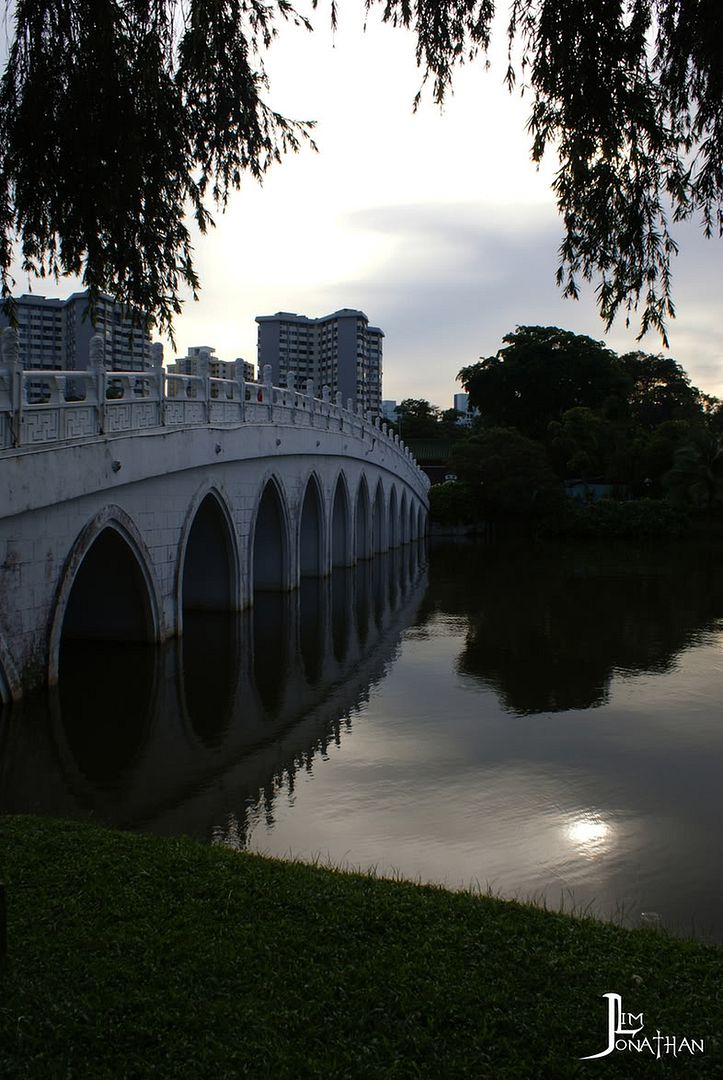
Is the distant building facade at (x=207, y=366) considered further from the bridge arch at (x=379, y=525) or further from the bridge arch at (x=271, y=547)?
the bridge arch at (x=379, y=525)

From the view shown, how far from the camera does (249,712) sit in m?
10.5

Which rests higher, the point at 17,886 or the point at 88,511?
the point at 88,511

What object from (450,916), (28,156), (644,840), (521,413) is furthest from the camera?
(521,413)

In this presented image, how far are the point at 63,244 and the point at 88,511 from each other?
217 inches

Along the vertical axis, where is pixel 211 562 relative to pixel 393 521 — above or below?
below

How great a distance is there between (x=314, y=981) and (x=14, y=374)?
684cm

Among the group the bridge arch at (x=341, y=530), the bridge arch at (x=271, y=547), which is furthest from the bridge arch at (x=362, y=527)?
the bridge arch at (x=271, y=547)

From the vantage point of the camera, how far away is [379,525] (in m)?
32.2

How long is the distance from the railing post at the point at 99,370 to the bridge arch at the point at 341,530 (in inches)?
572

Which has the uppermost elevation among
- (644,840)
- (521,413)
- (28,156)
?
(521,413)

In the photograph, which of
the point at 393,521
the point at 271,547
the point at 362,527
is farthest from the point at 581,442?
the point at 271,547

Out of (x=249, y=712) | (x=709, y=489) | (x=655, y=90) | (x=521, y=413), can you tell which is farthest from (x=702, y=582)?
(x=521, y=413)

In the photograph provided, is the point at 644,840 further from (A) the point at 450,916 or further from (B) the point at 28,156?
(B) the point at 28,156

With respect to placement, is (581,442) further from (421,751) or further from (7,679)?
(7,679)
